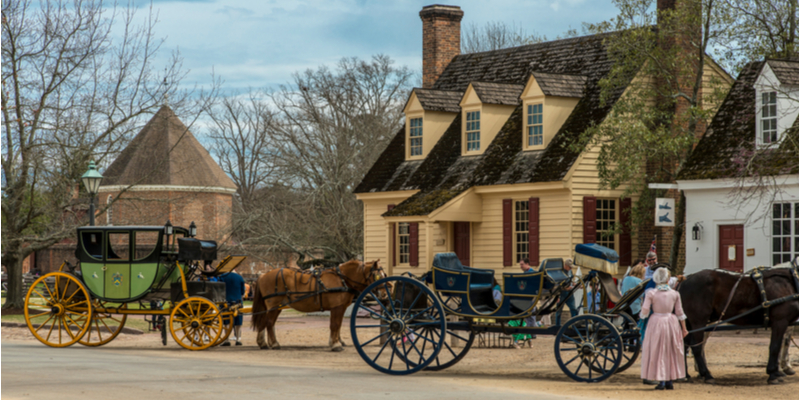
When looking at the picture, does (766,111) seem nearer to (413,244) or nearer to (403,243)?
(413,244)

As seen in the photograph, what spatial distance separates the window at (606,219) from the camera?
25000 mm

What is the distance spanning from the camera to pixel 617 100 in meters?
24.5

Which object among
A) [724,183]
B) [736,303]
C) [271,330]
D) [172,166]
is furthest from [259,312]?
[172,166]

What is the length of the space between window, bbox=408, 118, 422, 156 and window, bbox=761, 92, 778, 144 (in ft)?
37.6

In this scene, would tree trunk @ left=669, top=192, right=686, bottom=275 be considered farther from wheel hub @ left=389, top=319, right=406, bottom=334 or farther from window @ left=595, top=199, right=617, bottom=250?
wheel hub @ left=389, top=319, right=406, bottom=334

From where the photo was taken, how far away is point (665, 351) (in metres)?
11.6

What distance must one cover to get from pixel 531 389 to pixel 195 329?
750cm

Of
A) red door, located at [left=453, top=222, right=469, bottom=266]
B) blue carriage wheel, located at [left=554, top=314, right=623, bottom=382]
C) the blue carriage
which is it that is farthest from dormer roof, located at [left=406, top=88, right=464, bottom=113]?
blue carriage wheel, located at [left=554, top=314, right=623, bottom=382]

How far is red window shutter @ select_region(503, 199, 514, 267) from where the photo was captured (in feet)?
85.3

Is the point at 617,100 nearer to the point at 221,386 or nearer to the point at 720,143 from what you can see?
the point at 720,143

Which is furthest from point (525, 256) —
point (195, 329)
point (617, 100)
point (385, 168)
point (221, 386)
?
point (221, 386)

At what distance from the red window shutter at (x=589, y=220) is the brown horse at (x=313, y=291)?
28.8 ft

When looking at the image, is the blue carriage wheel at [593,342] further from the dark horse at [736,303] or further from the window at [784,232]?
the window at [784,232]

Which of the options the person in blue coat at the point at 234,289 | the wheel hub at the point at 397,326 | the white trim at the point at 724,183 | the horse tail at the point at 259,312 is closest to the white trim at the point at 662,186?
the white trim at the point at 724,183
